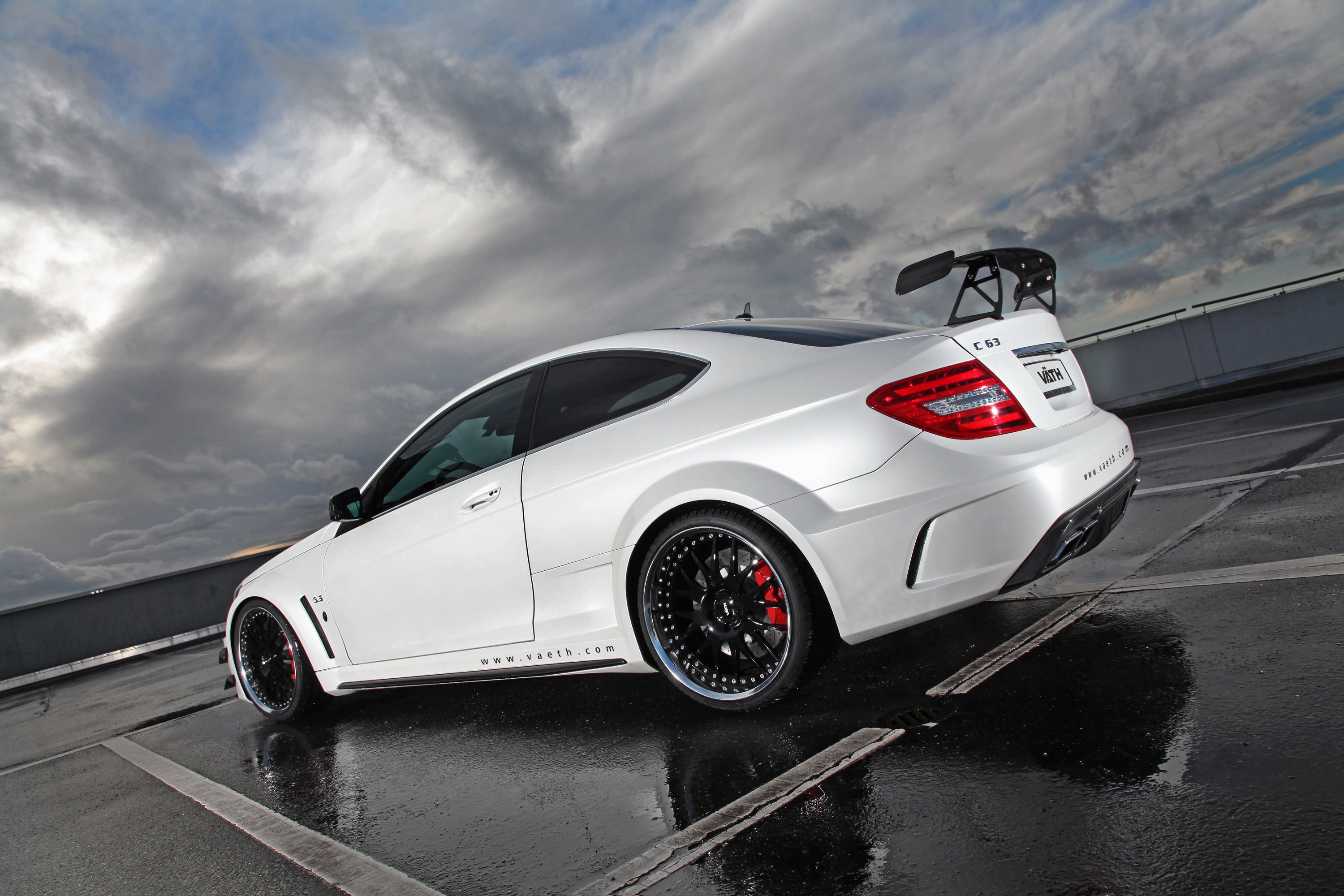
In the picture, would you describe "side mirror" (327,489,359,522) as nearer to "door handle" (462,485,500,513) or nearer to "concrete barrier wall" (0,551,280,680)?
"door handle" (462,485,500,513)

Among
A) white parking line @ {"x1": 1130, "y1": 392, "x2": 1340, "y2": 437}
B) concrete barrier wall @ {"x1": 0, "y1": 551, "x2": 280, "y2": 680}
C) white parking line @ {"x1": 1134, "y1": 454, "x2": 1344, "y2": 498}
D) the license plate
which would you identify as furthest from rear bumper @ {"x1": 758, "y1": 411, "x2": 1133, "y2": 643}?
concrete barrier wall @ {"x1": 0, "y1": 551, "x2": 280, "y2": 680}

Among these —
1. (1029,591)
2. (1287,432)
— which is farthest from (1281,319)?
(1029,591)

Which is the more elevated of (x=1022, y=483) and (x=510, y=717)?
(x=1022, y=483)

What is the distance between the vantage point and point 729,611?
10.3 ft

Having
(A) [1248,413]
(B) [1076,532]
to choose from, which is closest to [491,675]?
(B) [1076,532]

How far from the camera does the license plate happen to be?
3.13 metres

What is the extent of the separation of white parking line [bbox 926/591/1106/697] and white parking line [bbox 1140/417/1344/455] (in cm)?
587

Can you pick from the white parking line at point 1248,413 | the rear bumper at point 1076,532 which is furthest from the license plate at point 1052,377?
the white parking line at point 1248,413

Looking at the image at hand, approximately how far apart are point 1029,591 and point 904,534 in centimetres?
188

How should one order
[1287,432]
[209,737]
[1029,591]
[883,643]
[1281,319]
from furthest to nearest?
[1281,319] → [1287,432] → [209,737] → [1029,591] → [883,643]

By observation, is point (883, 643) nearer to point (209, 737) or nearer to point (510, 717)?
point (510, 717)

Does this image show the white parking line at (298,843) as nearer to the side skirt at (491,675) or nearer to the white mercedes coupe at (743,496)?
the side skirt at (491,675)

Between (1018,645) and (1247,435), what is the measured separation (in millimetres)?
6844

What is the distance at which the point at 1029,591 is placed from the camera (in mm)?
4328
